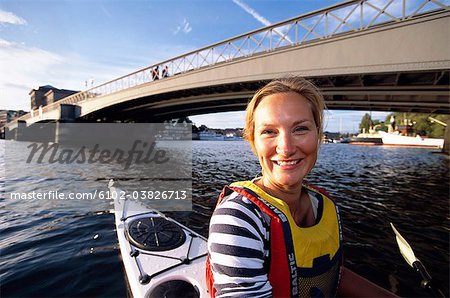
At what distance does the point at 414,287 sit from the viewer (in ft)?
15.5

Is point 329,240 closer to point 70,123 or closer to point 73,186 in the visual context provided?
point 73,186

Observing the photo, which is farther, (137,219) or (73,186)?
(73,186)

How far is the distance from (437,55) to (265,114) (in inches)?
443

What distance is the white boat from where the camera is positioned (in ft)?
181

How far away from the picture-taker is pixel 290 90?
1.88 m

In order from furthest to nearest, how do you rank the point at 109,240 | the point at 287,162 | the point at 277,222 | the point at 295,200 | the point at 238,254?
the point at 109,240 → the point at 295,200 → the point at 287,162 → the point at 277,222 → the point at 238,254

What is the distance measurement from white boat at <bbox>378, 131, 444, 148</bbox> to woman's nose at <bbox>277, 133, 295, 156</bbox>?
225ft

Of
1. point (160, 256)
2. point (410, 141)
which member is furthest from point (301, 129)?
point (410, 141)

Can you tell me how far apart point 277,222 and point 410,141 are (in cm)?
7893

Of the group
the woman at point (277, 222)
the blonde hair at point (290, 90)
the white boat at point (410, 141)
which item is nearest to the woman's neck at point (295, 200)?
the woman at point (277, 222)

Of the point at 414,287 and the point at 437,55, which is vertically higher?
the point at 437,55

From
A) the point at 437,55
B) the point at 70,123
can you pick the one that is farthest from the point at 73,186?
the point at 70,123
